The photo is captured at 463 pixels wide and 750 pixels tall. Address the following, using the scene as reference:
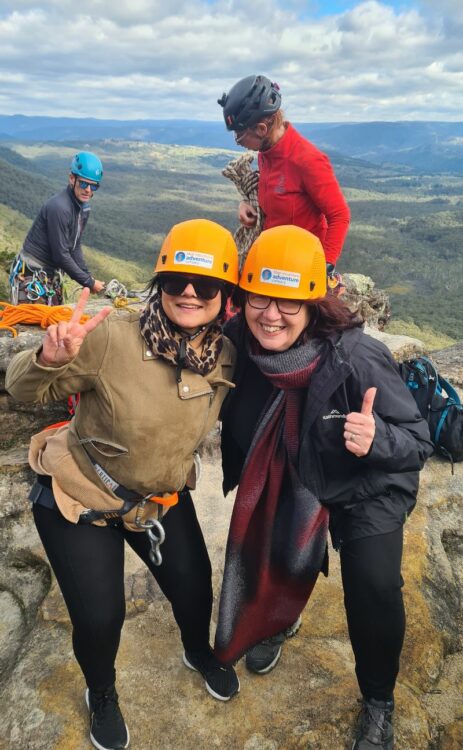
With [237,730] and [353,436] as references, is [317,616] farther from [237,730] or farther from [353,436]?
[353,436]

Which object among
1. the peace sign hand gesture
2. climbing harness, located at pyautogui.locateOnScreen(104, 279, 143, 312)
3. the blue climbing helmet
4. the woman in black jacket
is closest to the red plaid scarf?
the woman in black jacket

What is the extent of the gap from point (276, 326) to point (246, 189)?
120 inches

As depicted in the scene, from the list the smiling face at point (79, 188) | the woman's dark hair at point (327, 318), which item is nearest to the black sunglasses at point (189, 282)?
the woman's dark hair at point (327, 318)

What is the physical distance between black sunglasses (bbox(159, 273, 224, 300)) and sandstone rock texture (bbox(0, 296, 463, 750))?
2.78 m

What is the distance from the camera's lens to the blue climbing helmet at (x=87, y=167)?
23.2ft

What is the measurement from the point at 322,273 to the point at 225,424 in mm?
1250

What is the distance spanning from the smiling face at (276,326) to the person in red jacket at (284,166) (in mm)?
1751

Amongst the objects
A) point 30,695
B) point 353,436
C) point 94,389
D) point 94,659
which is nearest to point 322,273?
point 353,436

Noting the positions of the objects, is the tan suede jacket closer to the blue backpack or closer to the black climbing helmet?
the black climbing helmet

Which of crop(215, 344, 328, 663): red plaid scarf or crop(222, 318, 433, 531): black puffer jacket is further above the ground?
crop(222, 318, 433, 531): black puffer jacket

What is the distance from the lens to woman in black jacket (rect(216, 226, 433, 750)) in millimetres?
2984

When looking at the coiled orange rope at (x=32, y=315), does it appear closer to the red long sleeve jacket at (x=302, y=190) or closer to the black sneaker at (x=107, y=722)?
the red long sleeve jacket at (x=302, y=190)

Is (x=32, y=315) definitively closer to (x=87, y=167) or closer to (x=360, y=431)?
(x=87, y=167)

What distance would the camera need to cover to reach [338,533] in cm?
319
